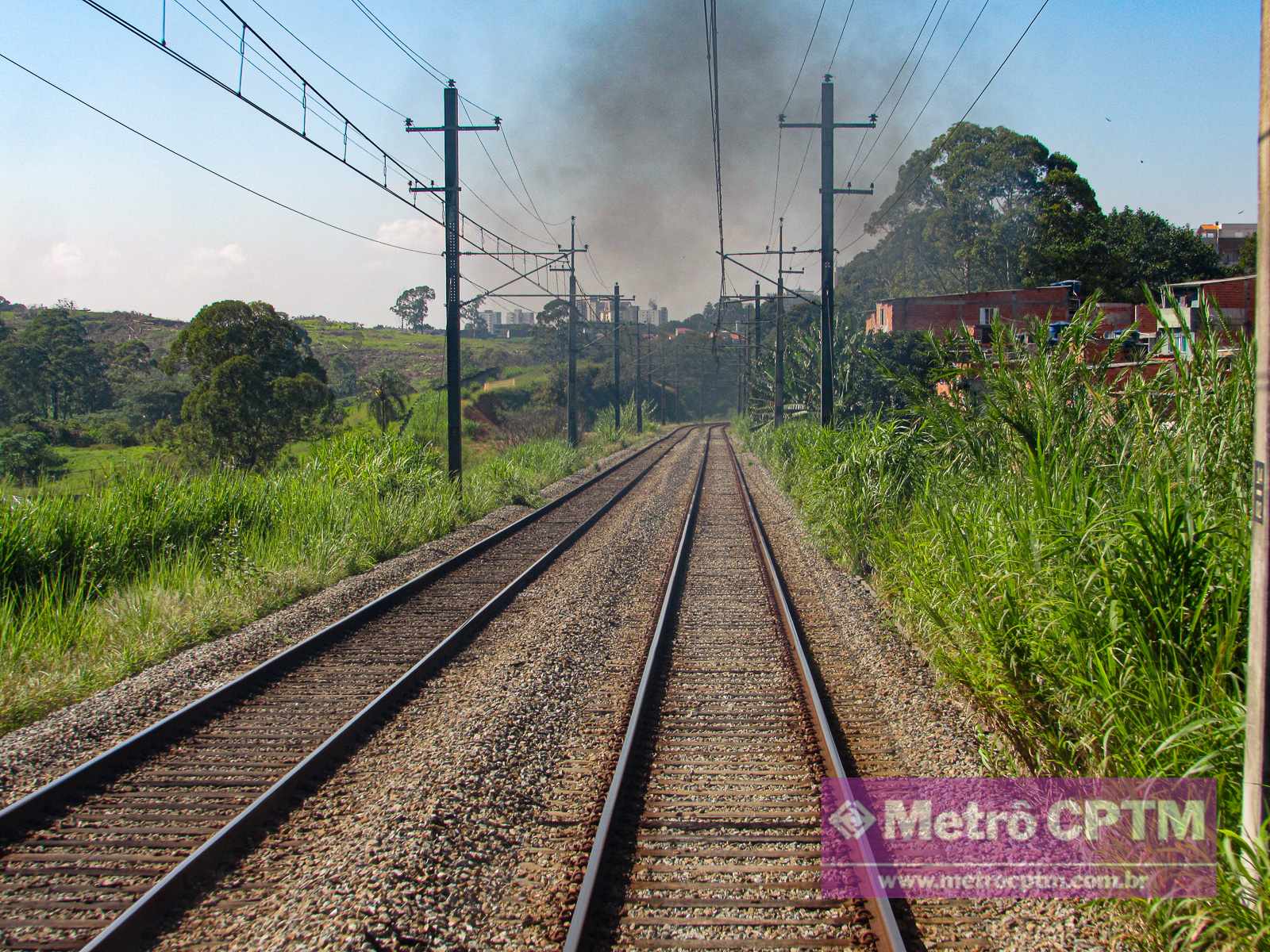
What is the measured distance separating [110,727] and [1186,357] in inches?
318

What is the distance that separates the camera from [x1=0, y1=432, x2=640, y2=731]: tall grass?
8164 millimetres

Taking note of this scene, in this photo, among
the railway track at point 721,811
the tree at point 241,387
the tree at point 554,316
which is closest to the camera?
the railway track at point 721,811

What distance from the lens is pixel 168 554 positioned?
11.8m

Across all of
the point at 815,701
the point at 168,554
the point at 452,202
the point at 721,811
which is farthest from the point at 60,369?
the point at 721,811

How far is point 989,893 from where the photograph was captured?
4.31 metres

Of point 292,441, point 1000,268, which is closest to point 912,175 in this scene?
point 1000,268

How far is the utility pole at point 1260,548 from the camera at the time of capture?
330cm

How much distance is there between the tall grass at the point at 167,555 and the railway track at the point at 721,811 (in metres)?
4.87

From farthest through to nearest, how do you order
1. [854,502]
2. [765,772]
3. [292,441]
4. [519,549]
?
[292,441] → [519,549] → [854,502] → [765,772]

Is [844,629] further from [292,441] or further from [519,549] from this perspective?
[292,441]

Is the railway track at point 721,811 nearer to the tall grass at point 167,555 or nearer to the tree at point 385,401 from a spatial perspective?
the tall grass at point 167,555

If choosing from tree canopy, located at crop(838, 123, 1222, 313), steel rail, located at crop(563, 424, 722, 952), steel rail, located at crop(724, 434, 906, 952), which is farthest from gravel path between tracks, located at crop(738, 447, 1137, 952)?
tree canopy, located at crop(838, 123, 1222, 313)

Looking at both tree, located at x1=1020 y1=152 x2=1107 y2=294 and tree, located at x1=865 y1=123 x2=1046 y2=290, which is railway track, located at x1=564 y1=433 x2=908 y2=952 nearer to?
tree, located at x1=1020 y1=152 x2=1107 y2=294

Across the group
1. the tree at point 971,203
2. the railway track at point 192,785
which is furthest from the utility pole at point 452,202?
the tree at point 971,203
